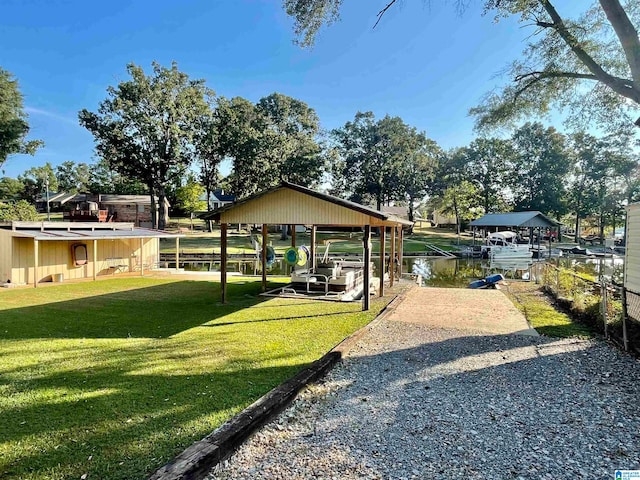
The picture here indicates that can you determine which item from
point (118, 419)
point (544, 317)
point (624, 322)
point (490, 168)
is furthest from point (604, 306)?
point (490, 168)

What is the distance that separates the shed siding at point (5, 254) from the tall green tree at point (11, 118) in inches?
808

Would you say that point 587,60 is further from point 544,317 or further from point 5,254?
point 5,254

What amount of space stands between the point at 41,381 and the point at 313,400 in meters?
3.36

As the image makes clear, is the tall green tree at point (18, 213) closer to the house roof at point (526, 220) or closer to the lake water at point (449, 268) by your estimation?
the lake water at point (449, 268)

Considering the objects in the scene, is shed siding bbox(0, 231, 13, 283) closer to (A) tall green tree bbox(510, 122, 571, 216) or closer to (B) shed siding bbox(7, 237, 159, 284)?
(B) shed siding bbox(7, 237, 159, 284)

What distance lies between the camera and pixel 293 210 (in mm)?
9859

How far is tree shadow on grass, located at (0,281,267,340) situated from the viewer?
703cm

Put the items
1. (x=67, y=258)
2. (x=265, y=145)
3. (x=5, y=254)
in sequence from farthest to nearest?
1. (x=265, y=145)
2. (x=67, y=258)
3. (x=5, y=254)

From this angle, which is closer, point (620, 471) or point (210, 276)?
point (620, 471)

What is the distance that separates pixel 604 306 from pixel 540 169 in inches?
1807

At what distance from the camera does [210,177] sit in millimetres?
41219

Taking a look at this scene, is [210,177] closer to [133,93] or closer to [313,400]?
[133,93]

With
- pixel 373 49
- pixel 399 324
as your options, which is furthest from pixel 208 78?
pixel 399 324

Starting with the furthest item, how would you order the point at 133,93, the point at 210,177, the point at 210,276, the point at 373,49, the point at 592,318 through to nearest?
the point at 210,177 → the point at 133,93 → the point at 210,276 → the point at 373,49 → the point at 592,318
